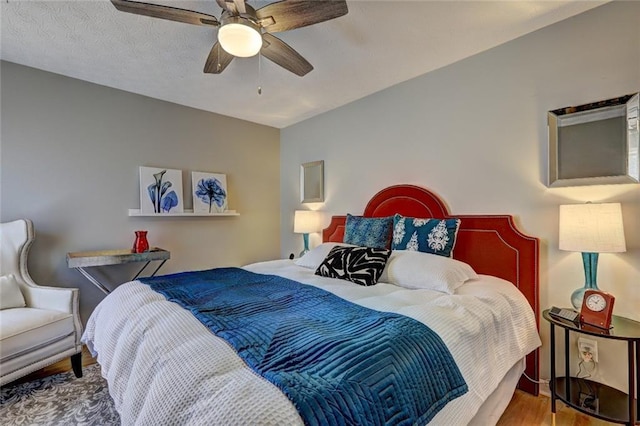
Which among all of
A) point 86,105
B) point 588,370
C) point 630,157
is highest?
point 86,105

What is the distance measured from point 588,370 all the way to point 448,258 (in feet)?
3.43

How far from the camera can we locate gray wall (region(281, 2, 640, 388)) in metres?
1.80

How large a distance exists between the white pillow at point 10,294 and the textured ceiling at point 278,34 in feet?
5.82

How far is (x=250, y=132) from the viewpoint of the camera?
413 centimetres

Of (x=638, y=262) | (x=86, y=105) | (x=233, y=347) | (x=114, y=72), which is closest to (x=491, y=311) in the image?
(x=638, y=262)

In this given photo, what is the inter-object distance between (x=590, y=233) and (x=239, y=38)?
7.19ft

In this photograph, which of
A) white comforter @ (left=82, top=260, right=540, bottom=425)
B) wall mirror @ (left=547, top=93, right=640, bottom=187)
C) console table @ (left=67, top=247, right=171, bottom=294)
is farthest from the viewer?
console table @ (left=67, top=247, right=171, bottom=294)

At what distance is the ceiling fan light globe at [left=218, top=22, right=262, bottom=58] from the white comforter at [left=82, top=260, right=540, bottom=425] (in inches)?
55.8

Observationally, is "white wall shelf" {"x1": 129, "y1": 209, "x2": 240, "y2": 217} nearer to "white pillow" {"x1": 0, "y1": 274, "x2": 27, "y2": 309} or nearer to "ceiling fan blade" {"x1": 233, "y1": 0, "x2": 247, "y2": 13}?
"white pillow" {"x1": 0, "y1": 274, "x2": 27, "y2": 309}

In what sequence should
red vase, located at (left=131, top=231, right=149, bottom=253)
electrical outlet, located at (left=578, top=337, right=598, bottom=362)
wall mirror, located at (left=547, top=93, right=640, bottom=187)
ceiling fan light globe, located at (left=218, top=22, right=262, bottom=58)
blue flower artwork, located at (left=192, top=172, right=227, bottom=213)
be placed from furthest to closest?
blue flower artwork, located at (left=192, top=172, right=227, bottom=213)
red vase, located at (left=131, top=231, right=149, bottom=253)
electrical outlet, located at (left=578, top=337, right=598, bottom=362)
wall mirror, located at (left=547, top=93, right=640, bottom=187)
ceiling fan light globe, located at (left=218, top=22, right=262, bottom=58)

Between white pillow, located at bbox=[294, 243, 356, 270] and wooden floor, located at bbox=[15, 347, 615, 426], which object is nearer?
wooden floor, located at bbox=[15, 347, 615, 426]

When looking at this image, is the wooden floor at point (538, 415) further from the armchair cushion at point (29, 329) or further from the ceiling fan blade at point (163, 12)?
the armchair cushion at point (29, 329)

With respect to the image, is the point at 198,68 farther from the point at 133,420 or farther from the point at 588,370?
the point at 588,370

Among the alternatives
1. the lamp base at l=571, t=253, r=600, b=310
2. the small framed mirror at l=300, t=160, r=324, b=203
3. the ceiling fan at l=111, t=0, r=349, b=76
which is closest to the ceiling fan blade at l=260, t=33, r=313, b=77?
the ceiling fan at l=111, t=0, r=349, b=76
